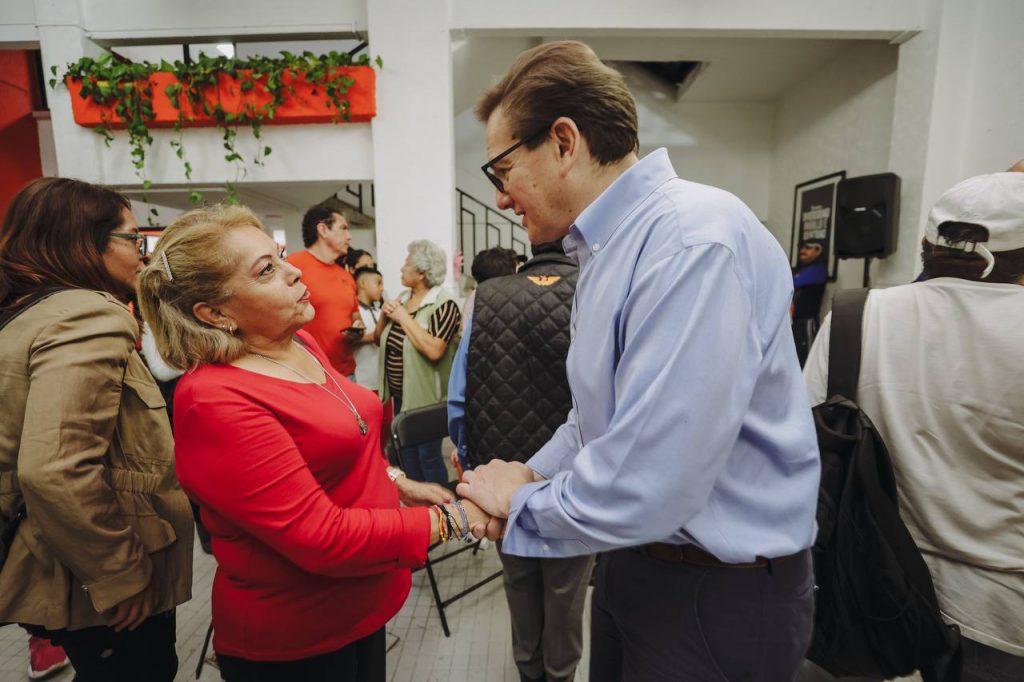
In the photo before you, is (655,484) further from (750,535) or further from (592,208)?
(592,208)

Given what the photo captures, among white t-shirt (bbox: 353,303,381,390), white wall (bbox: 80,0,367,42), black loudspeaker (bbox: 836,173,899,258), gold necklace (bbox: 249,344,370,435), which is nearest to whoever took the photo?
gold necklace (bbox: 249,344,370,435)

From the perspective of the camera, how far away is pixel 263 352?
116 cm

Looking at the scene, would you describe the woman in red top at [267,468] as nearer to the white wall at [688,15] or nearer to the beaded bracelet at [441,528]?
the beaded bracelet at [441,528]

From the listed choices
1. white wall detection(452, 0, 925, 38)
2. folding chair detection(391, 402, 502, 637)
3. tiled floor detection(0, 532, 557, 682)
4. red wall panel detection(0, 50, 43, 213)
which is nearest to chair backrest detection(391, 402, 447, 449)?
folding chair detection(391, 402, 502, 637)

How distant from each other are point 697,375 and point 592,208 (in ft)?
1.17

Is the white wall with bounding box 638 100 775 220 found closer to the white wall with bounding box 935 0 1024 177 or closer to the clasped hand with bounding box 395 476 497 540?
the white wall with bounding box 935 0 1024 177

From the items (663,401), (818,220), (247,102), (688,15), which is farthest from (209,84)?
(818,220)

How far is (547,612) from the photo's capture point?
1.81 metres

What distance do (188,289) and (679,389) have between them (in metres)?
1.03

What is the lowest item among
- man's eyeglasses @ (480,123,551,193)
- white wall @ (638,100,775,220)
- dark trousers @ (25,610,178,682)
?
dark trousers @ (25,610,178,682)

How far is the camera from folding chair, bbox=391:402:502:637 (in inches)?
88.7

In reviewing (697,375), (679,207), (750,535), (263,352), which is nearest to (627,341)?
(697,375)

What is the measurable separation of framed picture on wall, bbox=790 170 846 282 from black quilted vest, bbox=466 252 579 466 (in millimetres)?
4994

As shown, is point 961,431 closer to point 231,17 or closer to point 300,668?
point 300,668
